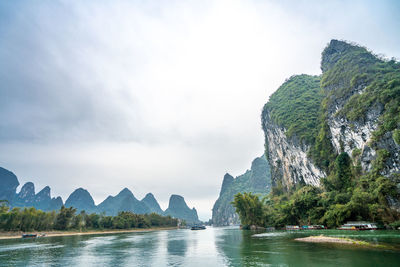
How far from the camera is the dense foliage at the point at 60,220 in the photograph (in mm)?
58250

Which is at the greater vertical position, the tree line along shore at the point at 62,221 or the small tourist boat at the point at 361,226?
the tree line along shore at the point at 62,221

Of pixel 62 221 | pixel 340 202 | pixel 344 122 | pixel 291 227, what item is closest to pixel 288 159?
pixel 291 227

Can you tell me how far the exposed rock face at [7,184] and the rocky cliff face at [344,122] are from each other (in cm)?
20074

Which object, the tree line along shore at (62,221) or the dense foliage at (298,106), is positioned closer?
the tree line along shore at (62,221)

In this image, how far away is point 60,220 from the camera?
238ft

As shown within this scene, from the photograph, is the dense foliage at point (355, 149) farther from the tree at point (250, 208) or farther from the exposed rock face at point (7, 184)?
the exposed rock face at point (7, 184)

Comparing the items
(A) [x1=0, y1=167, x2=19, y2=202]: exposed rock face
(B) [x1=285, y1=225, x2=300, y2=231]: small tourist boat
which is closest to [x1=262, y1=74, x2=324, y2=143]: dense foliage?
(B) [x1=285, y1=225, x2=300, y2=231]: small tourist boat

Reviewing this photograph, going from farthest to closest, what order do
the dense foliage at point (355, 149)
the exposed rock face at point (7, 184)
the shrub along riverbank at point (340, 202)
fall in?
the exposed rock face at point (7, 184)
the dense foliage at point (355, 149)
the shrub along riverbank at point (340, 202)

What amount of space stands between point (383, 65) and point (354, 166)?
27.7 metres

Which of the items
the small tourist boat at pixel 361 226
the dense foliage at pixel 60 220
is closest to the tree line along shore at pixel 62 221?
the dense foliage at pixel 60 220

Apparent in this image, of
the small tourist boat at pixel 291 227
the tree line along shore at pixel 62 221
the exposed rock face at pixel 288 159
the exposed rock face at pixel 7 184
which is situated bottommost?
the small tourist boat at pixel 291 227

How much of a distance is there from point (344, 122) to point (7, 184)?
754 feet

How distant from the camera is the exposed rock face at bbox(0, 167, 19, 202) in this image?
17484 cm

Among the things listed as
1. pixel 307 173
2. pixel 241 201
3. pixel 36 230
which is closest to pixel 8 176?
pixel 36 230
